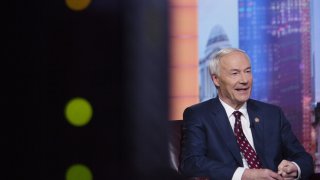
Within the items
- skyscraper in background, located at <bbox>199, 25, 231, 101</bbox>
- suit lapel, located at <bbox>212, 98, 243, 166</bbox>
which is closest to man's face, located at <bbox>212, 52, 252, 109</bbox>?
suit lapel, located at <bbox>212, 98, 243, 166</bbox>

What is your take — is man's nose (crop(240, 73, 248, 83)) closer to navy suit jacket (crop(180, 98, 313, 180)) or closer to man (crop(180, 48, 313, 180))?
man (crop(180, 48, 313, 180))

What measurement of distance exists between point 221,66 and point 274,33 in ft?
3.88

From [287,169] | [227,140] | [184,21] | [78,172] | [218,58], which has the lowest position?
[78,172]

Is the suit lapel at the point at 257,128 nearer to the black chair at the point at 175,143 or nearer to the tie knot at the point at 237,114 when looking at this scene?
the tie knot at the point at 237,114

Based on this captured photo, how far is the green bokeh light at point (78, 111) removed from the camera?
3342 millimetres

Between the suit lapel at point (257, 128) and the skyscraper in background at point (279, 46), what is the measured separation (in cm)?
99

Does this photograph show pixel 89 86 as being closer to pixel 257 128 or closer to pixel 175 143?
pixel 175 143

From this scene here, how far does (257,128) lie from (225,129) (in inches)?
7.3

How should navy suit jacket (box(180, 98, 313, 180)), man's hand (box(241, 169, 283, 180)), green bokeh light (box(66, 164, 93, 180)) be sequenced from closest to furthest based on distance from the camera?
man's hand (box(241, 169, 283, 180)) < navy suit jacket (box(180, 98, 313, 180)) < green bokeh light (box(66, 164, 93, 180))

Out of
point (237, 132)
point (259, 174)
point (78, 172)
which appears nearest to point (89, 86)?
point (78, 172)

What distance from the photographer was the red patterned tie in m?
2.44

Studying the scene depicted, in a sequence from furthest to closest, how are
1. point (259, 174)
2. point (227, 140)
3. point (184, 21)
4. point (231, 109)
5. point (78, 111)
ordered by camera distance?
1. point (184, 21)
2. point (78, 111)
3. point (231, 109)
4. point (227, 140)
5. point (259, 174)

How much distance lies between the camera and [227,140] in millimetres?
2426

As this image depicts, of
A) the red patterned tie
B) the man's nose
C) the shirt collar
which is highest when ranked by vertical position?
the man's nose
